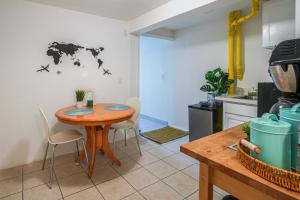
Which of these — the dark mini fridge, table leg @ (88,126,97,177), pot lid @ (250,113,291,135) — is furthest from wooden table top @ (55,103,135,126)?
pot lid @ (250,113,291,135)

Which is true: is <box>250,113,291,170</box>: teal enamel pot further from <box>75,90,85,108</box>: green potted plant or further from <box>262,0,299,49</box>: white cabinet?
<box>75,90,85,108</box>: green potted plant

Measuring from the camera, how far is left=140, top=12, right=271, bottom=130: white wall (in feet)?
8.66

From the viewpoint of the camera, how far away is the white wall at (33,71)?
2.23 meters

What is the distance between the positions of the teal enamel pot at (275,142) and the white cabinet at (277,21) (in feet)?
5.52

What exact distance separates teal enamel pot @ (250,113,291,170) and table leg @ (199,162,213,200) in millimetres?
245

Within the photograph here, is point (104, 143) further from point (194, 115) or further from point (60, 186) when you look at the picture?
point (194, 115)

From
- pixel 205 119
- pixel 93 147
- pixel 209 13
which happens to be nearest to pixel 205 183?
pixel 93 147

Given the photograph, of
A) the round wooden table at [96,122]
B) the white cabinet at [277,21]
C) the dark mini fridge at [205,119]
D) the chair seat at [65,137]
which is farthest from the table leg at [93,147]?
Result: the white cabinet at [277,21]

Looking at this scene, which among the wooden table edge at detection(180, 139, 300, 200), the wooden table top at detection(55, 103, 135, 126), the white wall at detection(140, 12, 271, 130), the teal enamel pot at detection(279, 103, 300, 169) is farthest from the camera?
the white wall at detection(140, 12, 271, 130)

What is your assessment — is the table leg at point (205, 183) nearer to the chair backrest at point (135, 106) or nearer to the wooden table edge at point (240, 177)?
the wooden table edge at point (240, 177)

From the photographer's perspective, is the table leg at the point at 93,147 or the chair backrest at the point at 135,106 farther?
the chair backrest at the point at 135,106

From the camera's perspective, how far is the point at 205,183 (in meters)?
0.85

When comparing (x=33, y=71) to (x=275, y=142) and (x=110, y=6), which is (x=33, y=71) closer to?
(x=110, y=6)

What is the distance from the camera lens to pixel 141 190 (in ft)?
6.10
